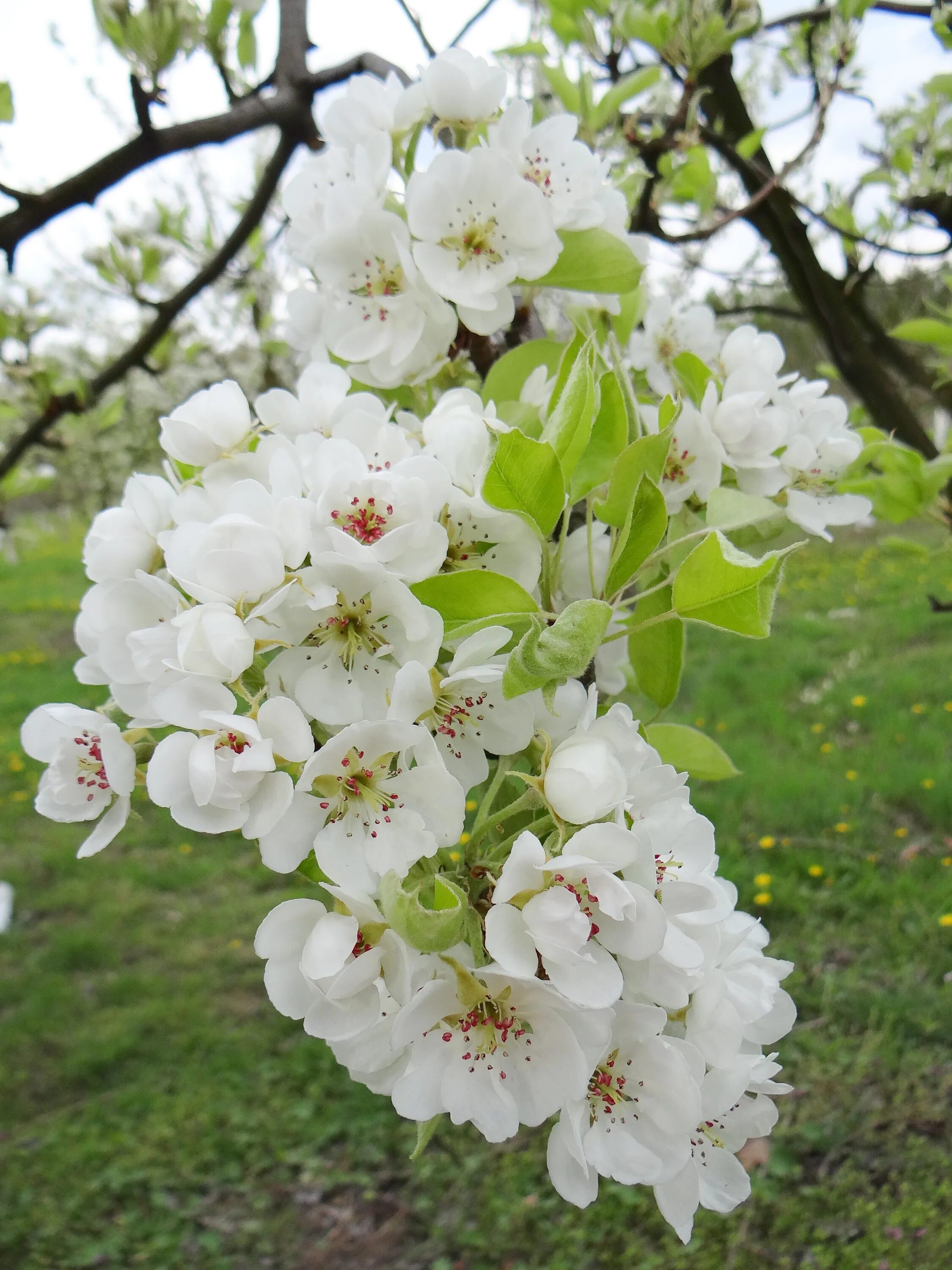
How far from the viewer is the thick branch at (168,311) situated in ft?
6.23

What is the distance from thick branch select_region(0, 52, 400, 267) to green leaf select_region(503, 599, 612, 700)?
1.22 meters

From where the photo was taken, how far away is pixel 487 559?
74cm

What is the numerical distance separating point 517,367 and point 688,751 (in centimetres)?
43

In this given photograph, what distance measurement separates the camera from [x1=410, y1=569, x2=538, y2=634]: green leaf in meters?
0.65

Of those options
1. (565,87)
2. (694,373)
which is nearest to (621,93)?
(565,87)

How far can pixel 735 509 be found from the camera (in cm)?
80

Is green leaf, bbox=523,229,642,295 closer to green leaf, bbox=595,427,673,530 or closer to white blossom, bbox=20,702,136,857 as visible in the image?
green leaf, bbox=595,427,673,530

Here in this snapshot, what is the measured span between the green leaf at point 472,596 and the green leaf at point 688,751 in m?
0.32

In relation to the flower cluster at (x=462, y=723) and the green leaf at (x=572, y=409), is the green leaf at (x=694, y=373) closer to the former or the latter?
the flower cluster at (x=462, y=723)

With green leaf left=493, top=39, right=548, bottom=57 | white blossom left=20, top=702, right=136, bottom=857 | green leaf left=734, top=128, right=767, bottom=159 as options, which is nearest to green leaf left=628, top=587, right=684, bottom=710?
white blossom left=20, top=702, right=136, bottom=857

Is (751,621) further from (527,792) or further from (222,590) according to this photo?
(222,590)

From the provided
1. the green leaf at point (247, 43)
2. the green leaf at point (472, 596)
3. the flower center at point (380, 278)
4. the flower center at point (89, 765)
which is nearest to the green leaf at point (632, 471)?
the green leaf at point (472, 596)

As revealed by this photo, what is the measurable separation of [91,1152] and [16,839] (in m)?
2.49

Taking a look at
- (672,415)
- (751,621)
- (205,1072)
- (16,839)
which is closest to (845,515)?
(672,415)
